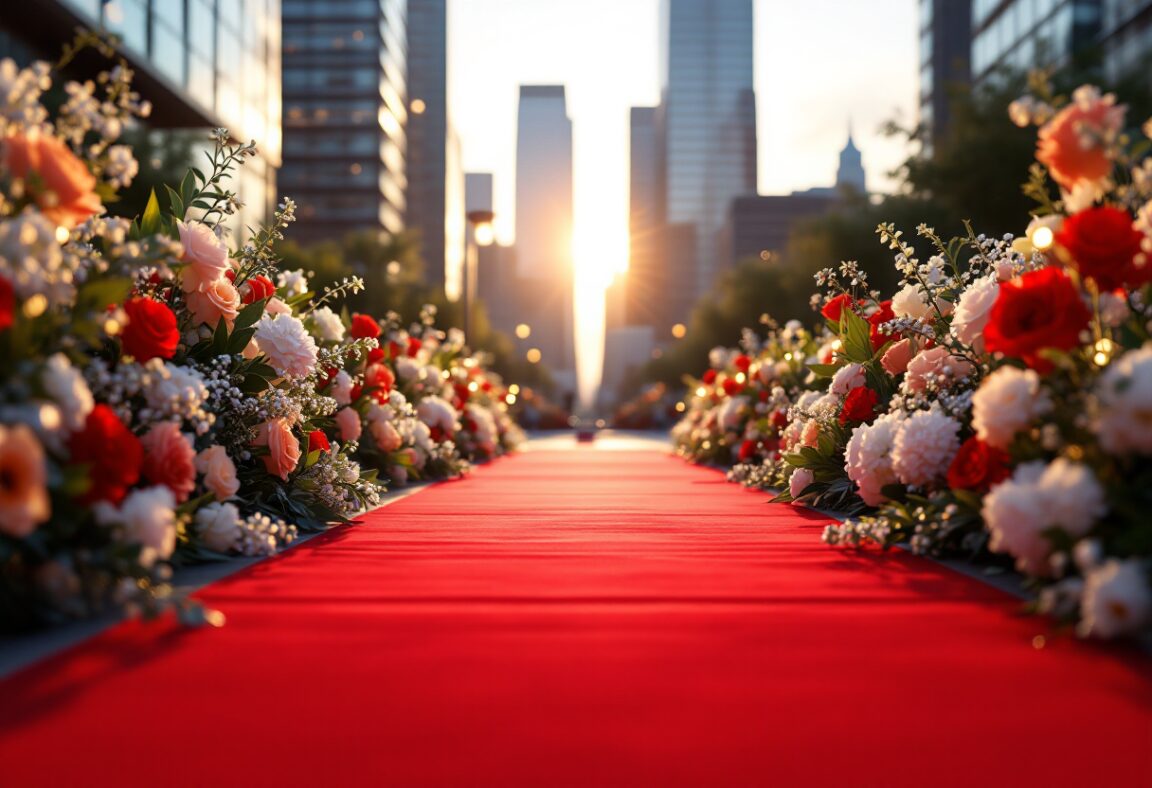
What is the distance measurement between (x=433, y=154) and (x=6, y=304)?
Result: 413 ft

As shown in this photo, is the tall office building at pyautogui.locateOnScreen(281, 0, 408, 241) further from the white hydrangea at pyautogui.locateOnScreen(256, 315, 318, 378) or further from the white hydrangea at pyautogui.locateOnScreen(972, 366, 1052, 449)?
the white hydrangea at pyautogui.locateOnScreen(972, 366, 1052, 449)

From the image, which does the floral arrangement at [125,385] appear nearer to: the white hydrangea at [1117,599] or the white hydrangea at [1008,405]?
the white hydrangea at [1117,599]

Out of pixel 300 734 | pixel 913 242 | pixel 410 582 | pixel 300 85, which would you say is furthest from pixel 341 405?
pixel 300 85

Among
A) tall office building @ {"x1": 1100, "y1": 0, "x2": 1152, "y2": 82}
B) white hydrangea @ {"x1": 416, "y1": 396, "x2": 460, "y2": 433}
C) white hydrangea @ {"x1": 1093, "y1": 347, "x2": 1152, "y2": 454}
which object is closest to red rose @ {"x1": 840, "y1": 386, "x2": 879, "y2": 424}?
white hydrangea @ {"x1": 1093, "y1": 347, "x2": 1152, "y2": 454}

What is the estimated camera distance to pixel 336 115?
Result: 249ft

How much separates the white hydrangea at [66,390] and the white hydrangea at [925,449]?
2.80m

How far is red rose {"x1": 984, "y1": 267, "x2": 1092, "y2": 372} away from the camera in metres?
2.77

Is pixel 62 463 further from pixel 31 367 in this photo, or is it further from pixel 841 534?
pixel 841 534

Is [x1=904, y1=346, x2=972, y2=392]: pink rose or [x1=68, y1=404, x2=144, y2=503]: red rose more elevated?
[x1=904, y1=346, x2=972, y2=392]: pink rose

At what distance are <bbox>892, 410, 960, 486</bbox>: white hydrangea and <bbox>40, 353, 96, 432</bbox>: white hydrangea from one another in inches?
110

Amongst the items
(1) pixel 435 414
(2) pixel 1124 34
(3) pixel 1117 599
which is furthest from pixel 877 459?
(2) pixel 1124 34

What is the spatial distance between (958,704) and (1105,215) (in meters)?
1.54

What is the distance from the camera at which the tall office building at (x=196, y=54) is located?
1764cm

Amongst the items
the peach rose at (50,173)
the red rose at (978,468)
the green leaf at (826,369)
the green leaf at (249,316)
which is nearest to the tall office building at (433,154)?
the green leaf at (826,369)
